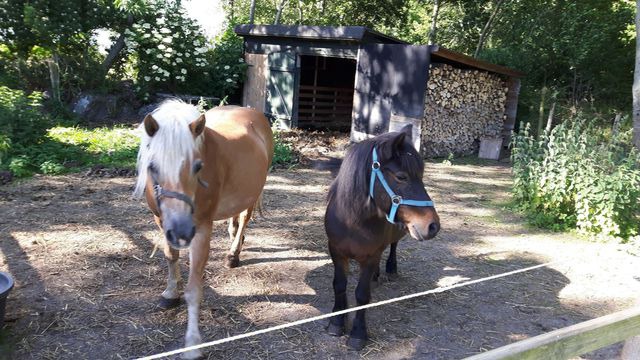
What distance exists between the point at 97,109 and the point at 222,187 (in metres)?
10.5

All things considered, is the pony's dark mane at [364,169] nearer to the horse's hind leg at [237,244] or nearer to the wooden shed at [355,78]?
the horse's hind leg at [237,244]

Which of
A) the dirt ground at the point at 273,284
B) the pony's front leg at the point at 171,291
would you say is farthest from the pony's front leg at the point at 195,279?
the pony's front leg at the point at 171,291

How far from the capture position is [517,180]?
6.70 meters

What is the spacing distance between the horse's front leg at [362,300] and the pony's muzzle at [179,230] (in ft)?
4.05

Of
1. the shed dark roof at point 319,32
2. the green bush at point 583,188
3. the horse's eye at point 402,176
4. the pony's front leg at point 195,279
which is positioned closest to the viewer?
the horse's eye at point 402,176

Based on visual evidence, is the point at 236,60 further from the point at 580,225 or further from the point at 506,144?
the point at 580,225

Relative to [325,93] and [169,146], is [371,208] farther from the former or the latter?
[325,93]

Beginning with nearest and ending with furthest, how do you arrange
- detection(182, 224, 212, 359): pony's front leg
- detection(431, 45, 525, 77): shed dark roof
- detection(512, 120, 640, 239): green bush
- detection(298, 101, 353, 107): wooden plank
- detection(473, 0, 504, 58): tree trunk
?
detection(182, 224, 212, 359): pony's front leg
detection(512, 120, 640, 239): green bush
detection(431, 45, 525, 77): shed dark roof
detection(298, 101, 353, 107): wooden plank
detection(473, 0, 504, 58): tree trunk

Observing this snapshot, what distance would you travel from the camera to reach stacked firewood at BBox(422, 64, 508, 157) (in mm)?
11102

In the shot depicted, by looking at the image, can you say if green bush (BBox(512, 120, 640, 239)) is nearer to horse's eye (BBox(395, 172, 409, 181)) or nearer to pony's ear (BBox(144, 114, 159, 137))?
horse's eye (BBox(395, 172, 409, 181))

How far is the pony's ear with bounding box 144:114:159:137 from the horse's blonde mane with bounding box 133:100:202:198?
0.09ft

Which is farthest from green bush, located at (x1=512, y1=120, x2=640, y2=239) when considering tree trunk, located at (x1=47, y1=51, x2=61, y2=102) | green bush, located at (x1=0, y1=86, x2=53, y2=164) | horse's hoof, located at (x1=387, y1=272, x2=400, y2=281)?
tree trunk, located at (x1=47, y1=51, x2=61, y2=102)

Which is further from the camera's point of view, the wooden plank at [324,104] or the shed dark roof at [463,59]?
the wooden plank at [324,104]

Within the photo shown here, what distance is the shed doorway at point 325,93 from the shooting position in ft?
48.4
